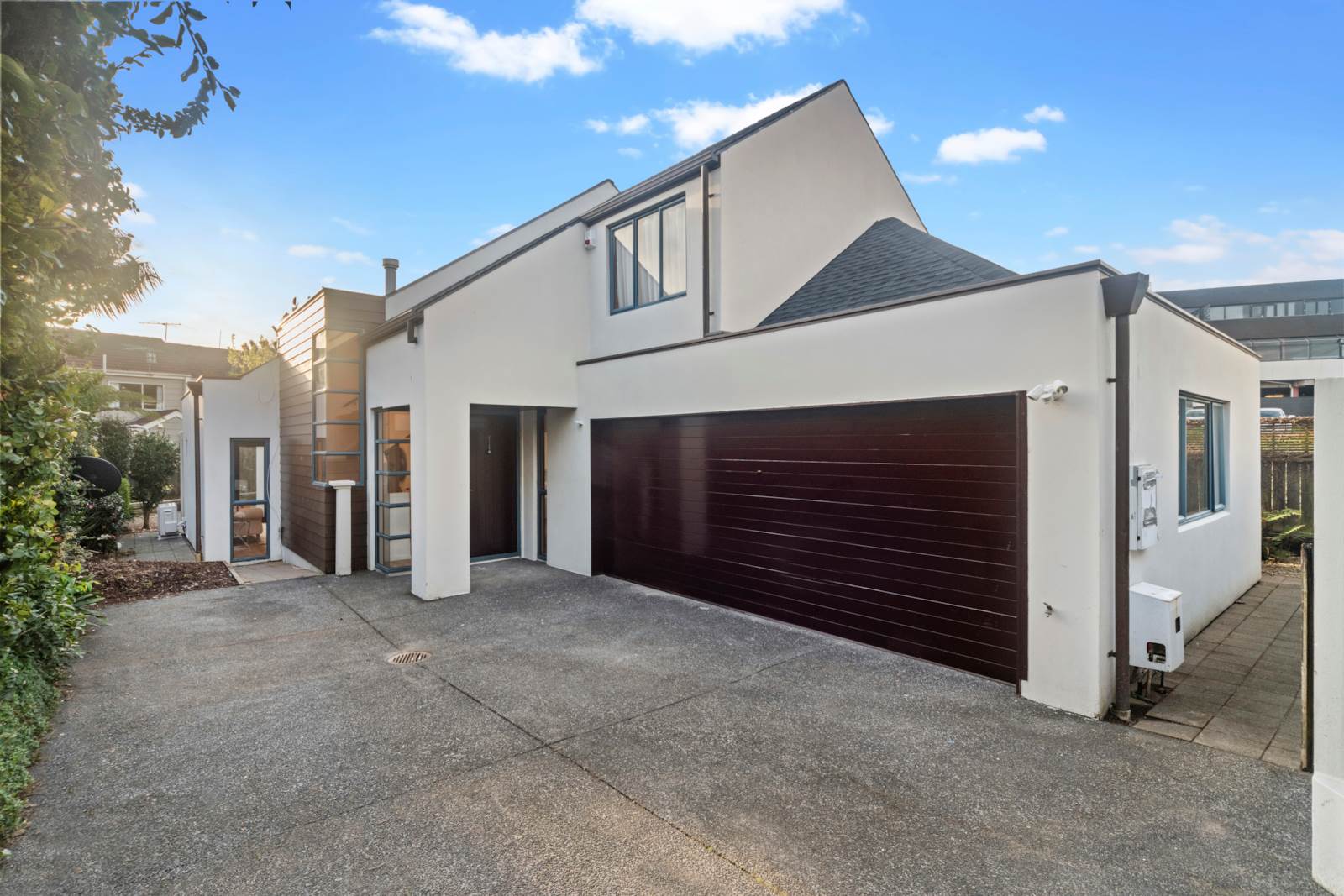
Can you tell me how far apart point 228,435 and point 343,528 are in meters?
4.54

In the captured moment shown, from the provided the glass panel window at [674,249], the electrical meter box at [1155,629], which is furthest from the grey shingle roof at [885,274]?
the electrical meter box at [1155,629]

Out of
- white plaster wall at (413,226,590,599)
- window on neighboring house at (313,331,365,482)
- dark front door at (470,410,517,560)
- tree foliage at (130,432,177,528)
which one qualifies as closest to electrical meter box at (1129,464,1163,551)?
white plaster wall at (413,226,590,599)

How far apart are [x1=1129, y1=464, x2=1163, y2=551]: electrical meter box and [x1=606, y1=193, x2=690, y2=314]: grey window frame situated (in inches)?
201

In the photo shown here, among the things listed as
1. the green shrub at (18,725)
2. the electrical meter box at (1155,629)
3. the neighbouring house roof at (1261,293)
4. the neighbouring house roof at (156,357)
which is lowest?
the green shrub at (18,725)

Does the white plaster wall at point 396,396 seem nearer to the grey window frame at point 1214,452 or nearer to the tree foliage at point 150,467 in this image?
the grey window frame at point 1214,452

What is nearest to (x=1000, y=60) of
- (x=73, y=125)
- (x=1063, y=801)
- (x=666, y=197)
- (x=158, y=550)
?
(x=666, y=197)

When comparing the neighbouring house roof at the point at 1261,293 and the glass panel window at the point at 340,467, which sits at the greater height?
the neighbouring house roof at the point at 1261,293

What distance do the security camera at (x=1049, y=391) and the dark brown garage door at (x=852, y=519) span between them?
18 centimetres

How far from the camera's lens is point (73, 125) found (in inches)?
116

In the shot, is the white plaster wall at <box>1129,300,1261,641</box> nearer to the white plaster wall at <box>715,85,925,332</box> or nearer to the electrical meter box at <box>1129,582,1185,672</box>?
the electrical meter box at <box>1129,582,1185,672</box>

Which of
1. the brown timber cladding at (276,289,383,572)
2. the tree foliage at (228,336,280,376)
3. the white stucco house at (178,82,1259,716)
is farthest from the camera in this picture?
the tree foliage at (228,336,280,376)

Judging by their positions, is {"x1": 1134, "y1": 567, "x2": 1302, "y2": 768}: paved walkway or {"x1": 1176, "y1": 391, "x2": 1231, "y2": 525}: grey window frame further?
{"x1": 1176, "y1": 391, "x2": 1231, "y2": 525}: grey window frame

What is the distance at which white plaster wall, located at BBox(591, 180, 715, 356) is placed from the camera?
7648 mm

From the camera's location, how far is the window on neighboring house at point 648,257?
26.2ft
